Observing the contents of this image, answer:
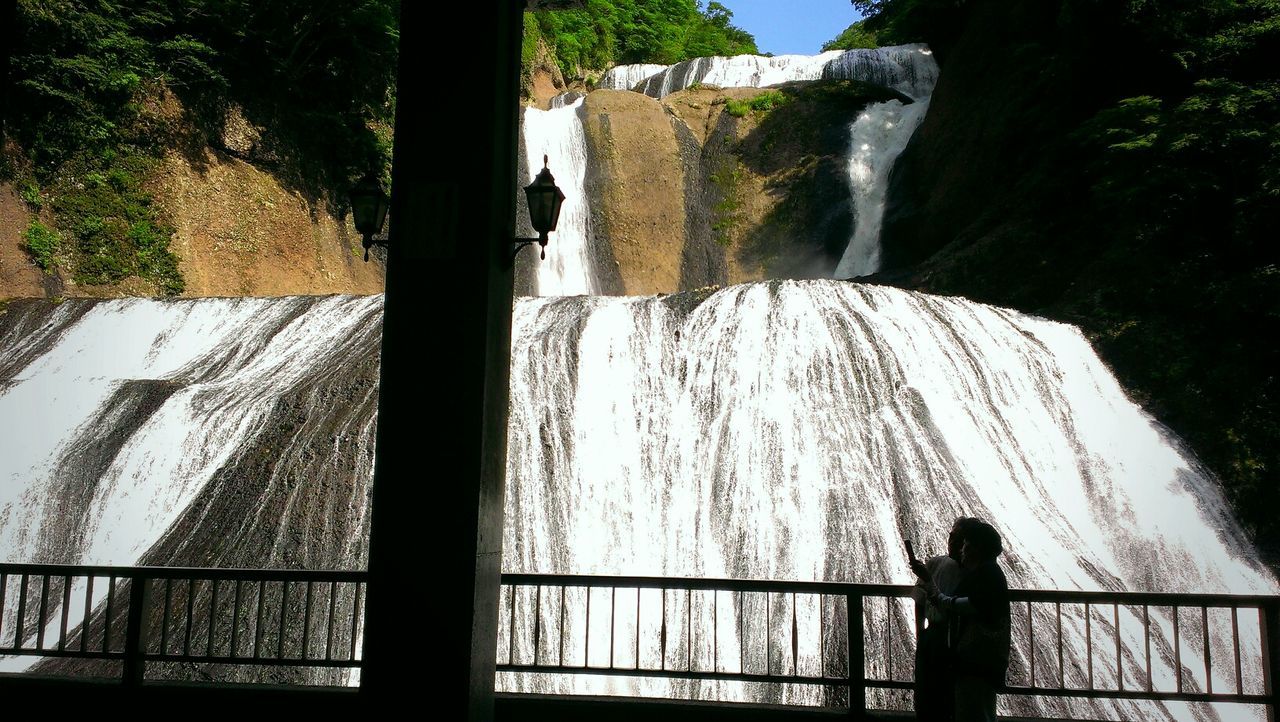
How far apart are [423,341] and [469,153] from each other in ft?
3.45

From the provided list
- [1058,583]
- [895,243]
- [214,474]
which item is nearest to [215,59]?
[214,474]

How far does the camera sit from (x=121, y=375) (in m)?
13.5

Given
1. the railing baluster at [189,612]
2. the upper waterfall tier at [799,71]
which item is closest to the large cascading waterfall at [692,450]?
the railing baluster at [189,612]

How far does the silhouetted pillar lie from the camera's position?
13.9ft

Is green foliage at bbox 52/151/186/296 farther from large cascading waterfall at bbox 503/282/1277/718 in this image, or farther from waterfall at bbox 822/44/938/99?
waterfall at bbox 822/44/938/99

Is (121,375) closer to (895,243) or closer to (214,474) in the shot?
(214,474)

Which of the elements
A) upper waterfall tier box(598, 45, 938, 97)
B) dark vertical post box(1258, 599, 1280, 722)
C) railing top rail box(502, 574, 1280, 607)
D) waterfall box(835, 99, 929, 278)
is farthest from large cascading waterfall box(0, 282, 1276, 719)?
upper waterfall tier box(598, 45, 938, 97)

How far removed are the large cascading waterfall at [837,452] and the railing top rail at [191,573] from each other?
3.10 meters

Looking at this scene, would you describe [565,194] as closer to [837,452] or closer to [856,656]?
[837,452]

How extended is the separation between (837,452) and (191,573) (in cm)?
754

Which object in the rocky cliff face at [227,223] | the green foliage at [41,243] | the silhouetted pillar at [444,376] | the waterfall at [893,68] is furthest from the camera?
the waterfall at [893,68]

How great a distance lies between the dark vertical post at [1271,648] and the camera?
5.52 meters

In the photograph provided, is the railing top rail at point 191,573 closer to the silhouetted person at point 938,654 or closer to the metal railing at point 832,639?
the metal railing at point 832,639

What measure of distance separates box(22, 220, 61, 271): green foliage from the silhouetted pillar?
50.7ft
